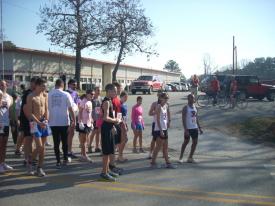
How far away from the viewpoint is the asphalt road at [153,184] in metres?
6.25

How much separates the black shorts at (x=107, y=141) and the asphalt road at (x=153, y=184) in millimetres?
624

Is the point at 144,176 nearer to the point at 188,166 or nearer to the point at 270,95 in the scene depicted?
the point at 188,166

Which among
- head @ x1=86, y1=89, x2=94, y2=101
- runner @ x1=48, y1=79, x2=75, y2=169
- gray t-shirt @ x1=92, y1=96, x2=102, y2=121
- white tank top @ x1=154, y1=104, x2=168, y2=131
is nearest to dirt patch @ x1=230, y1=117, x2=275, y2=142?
white tank top @ x1=154, y1=104, x2=168, y2=131

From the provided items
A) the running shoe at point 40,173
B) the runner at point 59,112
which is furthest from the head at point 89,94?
the running shoe at point 40,173

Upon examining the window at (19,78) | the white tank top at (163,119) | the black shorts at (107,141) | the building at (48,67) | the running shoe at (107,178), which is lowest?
the running shoe at (107,178)

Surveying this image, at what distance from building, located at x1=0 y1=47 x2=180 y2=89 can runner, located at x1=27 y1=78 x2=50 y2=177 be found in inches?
1096

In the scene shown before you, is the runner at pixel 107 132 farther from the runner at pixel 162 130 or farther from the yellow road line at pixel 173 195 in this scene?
the runner at pixel 162 130

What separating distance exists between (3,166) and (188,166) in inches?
163

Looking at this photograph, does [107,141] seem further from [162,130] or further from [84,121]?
[84,121]

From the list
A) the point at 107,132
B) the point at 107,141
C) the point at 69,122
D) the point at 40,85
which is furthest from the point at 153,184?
the point at 40,85

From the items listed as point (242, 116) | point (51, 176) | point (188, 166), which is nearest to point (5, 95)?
point (51, 176)

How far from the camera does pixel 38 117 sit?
7742 millimetres

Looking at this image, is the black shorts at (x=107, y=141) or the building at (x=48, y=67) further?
the building at (x=48, y=67)

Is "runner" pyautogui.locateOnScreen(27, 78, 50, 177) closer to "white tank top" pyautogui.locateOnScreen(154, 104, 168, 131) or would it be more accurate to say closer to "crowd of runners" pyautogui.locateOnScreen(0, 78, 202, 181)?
"crowd of runners" pyautogui.locateOnScreen(0, 78, 202, 181)
